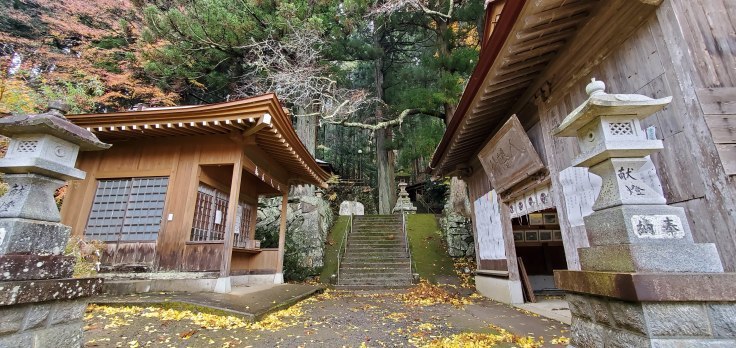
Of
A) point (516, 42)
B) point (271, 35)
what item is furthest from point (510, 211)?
point (271, 35)

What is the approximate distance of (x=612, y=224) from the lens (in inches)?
96.6

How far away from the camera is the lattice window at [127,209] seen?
25.5ft

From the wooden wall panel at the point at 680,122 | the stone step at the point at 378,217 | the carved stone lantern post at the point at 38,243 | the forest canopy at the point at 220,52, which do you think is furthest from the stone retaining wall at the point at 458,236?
the carved stone lantern post at the point at 38,243

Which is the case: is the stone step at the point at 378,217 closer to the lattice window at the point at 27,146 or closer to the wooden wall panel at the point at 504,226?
the wooden wall panel at the point at 504,226

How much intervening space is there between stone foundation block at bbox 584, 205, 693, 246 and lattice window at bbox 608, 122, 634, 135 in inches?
23.7

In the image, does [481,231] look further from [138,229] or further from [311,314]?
[138,229]

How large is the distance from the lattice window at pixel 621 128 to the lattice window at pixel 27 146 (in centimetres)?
517

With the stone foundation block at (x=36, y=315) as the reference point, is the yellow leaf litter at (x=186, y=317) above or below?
below

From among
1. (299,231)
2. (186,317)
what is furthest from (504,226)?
(299,231)

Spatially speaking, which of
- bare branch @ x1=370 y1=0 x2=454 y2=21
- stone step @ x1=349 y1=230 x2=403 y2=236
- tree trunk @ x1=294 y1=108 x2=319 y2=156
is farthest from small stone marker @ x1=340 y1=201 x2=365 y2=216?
bare branch @ x1=370 y1=0 x2=454 y2=21

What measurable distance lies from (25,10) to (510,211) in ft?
75.1

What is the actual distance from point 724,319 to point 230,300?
6.75 metres

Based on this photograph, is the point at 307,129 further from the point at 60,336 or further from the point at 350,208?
the point at 60,336

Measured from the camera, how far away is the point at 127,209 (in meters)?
7.91
